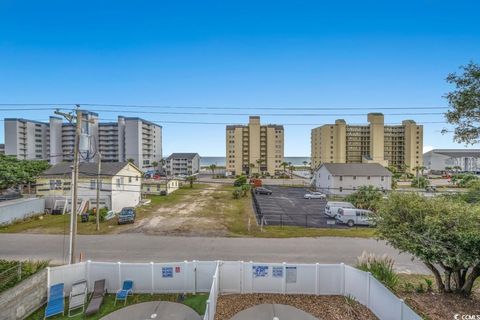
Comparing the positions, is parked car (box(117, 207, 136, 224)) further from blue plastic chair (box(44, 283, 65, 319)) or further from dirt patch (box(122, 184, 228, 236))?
blue plastic chair (box(44, 283, 65, 319))

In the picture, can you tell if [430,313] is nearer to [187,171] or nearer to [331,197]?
[331,197]

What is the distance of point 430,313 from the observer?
819 centimetres

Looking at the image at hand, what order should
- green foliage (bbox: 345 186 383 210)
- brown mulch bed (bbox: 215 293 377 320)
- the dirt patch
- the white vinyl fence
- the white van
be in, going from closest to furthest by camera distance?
brown mulch bed (bbox: 215 293 377 320), the white vinyl fence, the dirt patch, the white van, green foliage (bbox: 345 186 383 210)

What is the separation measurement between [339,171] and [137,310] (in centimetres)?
3755

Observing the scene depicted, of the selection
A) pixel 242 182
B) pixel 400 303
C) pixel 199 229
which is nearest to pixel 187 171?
pixel 242 182

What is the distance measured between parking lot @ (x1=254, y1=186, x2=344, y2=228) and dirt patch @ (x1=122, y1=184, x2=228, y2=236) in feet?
16.0

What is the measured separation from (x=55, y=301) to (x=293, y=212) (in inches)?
874

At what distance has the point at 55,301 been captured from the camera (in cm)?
948

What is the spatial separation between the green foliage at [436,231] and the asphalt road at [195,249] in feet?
18.0

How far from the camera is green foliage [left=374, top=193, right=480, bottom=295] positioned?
7.62 metres

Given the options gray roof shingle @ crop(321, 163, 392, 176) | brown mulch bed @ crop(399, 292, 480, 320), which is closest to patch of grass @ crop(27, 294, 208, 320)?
brown mulch bed @ crop(399, 292, 480, 320)
